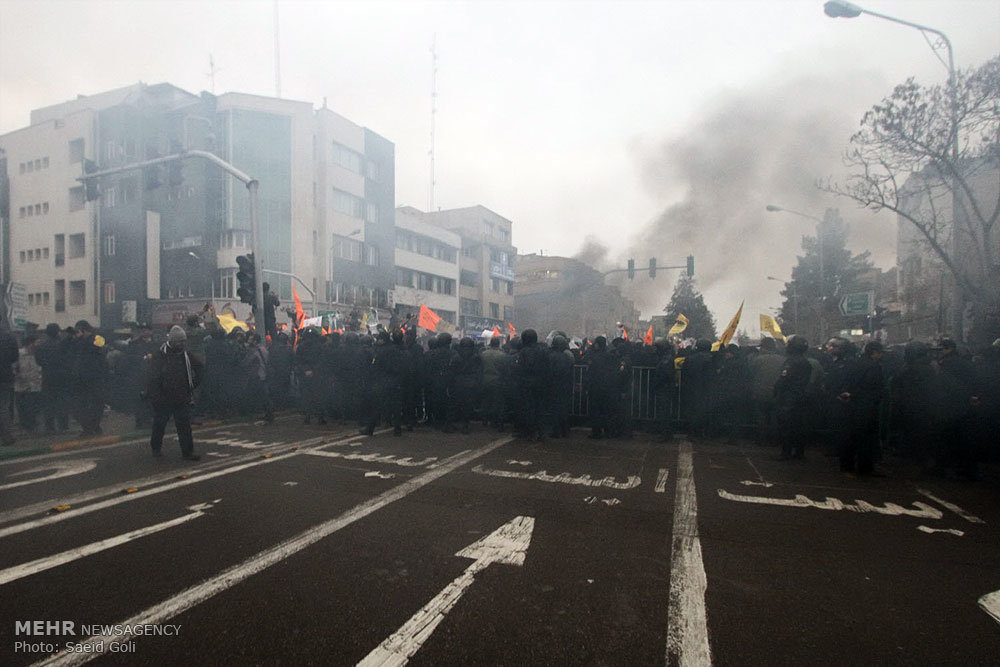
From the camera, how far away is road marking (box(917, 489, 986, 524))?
5.02 m

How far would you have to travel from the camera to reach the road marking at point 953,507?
5020 millimetres

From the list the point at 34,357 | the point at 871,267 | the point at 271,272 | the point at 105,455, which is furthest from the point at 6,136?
the point at 871,267

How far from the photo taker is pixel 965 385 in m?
6.78

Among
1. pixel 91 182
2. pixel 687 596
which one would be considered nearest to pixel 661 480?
pixel 687 596

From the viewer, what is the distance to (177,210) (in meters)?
35.1

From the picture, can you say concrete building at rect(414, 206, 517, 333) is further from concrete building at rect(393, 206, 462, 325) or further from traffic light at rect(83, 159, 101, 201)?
traffic light at rect(83, 159, 101, 201)

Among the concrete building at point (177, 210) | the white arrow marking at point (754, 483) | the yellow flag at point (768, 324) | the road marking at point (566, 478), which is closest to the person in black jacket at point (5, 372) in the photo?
the road marking at point (566, 478)

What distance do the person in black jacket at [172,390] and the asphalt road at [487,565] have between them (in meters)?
0.40

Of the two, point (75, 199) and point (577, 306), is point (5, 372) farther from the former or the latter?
point (577, 306)

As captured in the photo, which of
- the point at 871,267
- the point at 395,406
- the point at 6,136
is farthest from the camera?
the point at 871,267

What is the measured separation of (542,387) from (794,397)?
3531 mm

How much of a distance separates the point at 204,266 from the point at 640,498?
3587cm

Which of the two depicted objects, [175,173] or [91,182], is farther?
[91,182]

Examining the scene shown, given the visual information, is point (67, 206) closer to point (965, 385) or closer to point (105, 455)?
point (105, 455)
